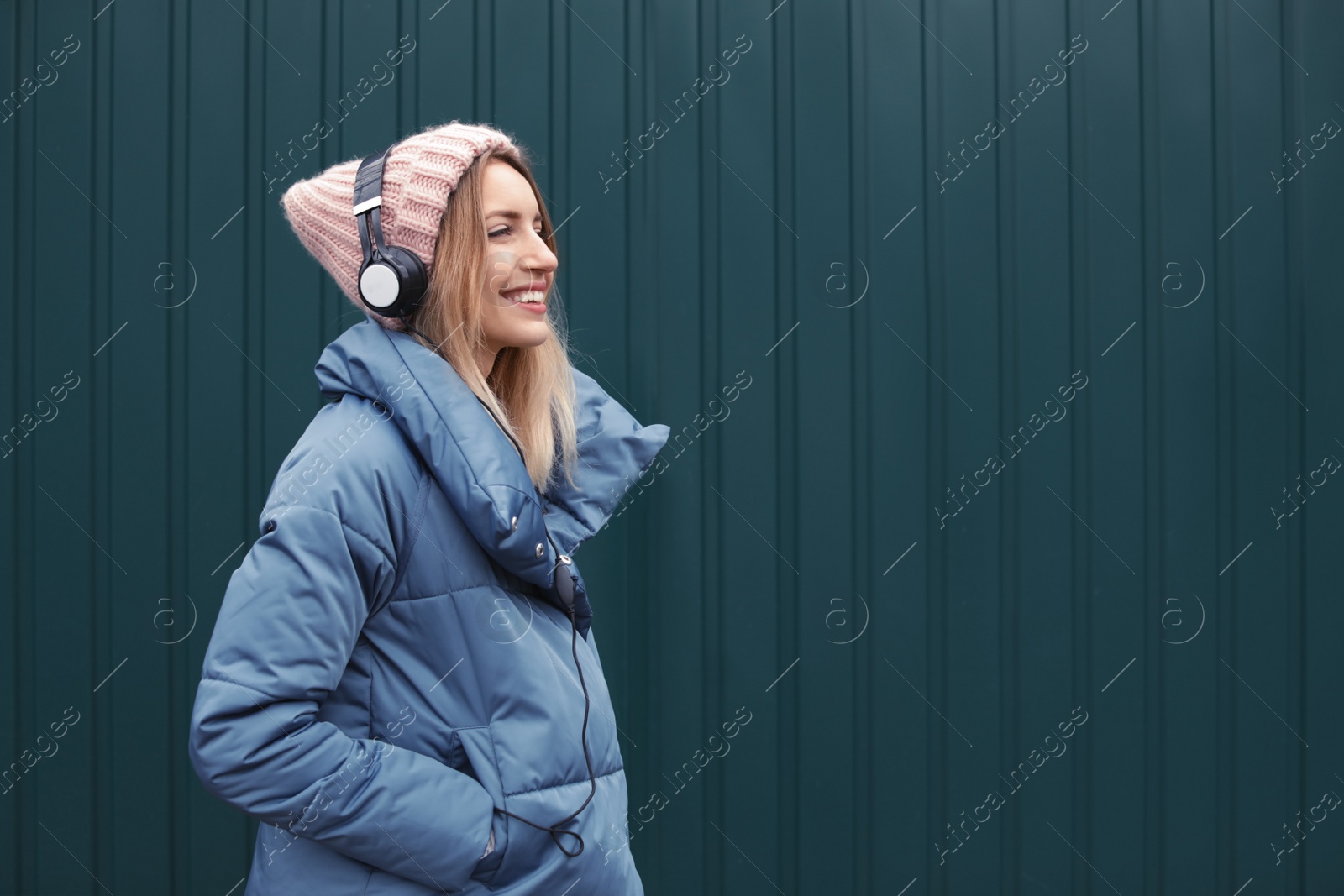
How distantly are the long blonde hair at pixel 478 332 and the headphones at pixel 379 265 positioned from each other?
3 centimetres

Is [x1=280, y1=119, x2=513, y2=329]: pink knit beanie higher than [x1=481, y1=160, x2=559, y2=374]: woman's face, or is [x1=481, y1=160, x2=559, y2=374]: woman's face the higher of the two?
[x1=280, y1=119, x2=513, y2=329]: pink knit beanie

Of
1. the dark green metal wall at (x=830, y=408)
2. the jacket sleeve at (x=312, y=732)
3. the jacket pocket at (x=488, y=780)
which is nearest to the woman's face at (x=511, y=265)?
the jacket sleeve at (x=312, y=732)

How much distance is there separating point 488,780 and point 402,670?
0.18 metres

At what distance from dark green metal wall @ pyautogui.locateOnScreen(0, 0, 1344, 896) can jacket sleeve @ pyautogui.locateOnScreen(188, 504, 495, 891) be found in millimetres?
1416

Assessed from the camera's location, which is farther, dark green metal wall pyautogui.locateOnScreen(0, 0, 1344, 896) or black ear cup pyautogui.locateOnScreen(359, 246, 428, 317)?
dark green metal wall pyautogui.locateOnScreen(0, 0, 1344, 896)

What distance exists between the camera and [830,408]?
2641 millimetres

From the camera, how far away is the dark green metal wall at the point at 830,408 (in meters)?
2.62

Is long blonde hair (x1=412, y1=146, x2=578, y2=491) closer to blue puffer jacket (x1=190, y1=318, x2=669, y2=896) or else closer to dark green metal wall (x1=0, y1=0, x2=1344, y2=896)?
blue puffer jacket (x1=190, y1=318, x2=669, y2=896)

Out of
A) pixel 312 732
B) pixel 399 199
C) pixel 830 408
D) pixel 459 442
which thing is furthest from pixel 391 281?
pixel 830 408

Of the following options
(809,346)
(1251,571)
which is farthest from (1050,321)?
(1251,571)

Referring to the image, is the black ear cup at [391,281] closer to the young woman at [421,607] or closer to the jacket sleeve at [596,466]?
the young woman at [421,607]

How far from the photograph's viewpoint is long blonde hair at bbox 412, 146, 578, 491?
4.47 ft

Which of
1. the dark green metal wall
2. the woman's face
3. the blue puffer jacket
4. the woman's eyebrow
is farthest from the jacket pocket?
the dark green metal wall

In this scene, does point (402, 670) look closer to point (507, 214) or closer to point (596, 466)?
point (596, 466)
